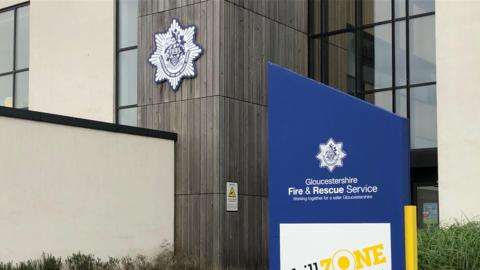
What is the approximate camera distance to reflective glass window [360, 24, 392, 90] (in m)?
15.9

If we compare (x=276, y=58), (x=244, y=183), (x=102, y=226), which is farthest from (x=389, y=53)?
(x=102, y=226)

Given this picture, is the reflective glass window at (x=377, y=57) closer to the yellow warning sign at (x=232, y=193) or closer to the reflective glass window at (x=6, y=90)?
the yellow warning sign at (x=232, y=193)

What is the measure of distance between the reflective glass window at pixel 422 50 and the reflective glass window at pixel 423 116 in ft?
0.78

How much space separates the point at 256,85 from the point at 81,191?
432 cm

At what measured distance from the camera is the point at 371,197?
17.6 ft

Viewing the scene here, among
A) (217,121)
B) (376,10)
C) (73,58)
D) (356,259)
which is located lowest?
(356,259)

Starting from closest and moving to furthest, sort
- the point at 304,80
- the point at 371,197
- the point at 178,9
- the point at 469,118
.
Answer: the point at 371,197, the point at 304,80, the point at 469,118, the point at 178,9

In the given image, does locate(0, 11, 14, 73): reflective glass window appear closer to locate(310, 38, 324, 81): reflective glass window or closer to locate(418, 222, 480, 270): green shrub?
→ locate(310, 38, 324, 81): reflective glass window

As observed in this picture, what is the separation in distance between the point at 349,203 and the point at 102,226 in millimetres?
8448

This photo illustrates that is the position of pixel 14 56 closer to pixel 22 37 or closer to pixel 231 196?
pixel 22 37

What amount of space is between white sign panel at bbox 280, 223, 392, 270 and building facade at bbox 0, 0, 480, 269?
858 cm

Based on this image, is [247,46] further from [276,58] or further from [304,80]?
[304,80]

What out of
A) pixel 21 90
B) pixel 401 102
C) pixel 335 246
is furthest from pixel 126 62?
pixel 335 246

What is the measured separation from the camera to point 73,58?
60.0 feet
